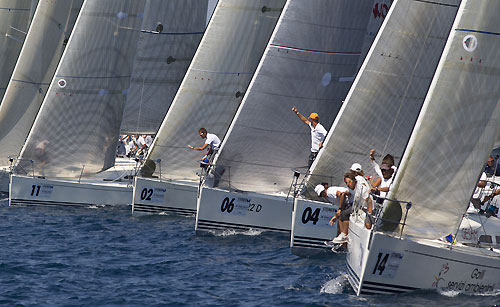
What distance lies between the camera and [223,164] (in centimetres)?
1825

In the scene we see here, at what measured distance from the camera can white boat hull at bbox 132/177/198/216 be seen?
20156 millimetres

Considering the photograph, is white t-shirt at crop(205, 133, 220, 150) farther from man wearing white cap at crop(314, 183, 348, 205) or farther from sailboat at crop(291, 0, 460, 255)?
man wearing white cap at crop(314, 183, 348, 205)

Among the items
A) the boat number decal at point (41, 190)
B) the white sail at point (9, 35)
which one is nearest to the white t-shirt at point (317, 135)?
the boat number decal at point (41, 190)

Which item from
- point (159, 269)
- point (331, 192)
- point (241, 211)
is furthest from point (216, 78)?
point (159, 269)

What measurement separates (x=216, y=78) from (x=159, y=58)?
3704mm

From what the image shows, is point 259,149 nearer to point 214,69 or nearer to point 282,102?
point 282,102

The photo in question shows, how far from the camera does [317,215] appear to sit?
1622cm

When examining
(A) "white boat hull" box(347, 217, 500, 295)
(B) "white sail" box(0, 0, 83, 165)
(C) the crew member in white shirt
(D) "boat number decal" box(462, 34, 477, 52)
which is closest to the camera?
(A) "white boat hull" box(347, 217, 500, 295)

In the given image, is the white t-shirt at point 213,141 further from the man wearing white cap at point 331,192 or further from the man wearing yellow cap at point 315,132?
the man wearing white cap at point 331,192

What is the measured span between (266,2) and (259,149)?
3916mm

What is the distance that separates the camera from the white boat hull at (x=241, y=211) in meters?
18.1

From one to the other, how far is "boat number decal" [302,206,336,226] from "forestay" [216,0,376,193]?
7.95ft

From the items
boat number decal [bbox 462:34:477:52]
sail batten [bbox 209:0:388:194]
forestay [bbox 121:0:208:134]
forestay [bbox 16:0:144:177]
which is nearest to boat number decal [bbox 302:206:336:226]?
sail batten [bbox 209:0:388:194]

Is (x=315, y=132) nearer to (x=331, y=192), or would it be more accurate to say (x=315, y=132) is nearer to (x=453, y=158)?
(x=331, y=192)
